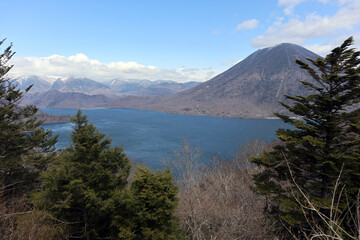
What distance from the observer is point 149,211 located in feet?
24.0

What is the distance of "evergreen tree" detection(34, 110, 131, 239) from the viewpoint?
7297mm

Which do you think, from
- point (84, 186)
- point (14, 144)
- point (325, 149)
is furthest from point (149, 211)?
point (14, 144)

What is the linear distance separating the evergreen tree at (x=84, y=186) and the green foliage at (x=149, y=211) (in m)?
0.63

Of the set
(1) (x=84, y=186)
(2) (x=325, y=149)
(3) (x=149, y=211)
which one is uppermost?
(2) (x=325, y=149)

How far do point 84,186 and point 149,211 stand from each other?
2503mm

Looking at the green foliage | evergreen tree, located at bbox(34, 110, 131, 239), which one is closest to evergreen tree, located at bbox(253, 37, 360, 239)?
the green foliage

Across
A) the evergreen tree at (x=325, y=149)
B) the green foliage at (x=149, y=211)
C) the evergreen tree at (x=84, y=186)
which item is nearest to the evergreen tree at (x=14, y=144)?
the evergreen tree at (x=84, y=186)

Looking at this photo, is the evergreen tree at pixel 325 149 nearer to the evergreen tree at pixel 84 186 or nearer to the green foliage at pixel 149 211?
the green foliage at pixel 149 211

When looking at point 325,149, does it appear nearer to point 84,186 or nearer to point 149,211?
point 149,211

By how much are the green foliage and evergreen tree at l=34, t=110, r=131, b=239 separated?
2.07 feet

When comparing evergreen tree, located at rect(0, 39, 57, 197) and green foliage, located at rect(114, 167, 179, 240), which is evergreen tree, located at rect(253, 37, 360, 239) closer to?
green foliage, located at rect(114, 167, 179, 240)

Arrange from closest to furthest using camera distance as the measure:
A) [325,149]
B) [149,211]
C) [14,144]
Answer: [325,149] → [149,211] → [14,144]

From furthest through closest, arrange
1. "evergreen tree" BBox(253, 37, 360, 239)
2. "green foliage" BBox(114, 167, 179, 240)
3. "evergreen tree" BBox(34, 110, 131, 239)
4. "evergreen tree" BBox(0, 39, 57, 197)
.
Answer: "evergreen tree" BBox(0, 39, 57, 197) → "evergreen tree" BBox(34, 110, 131, 239) → "green foliage" BBox(114, 167, 179, 240) → "evergreen tree" BBox(253, 37, 360, 239)

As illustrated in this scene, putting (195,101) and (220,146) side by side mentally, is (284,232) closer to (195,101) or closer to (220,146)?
(220,146)
